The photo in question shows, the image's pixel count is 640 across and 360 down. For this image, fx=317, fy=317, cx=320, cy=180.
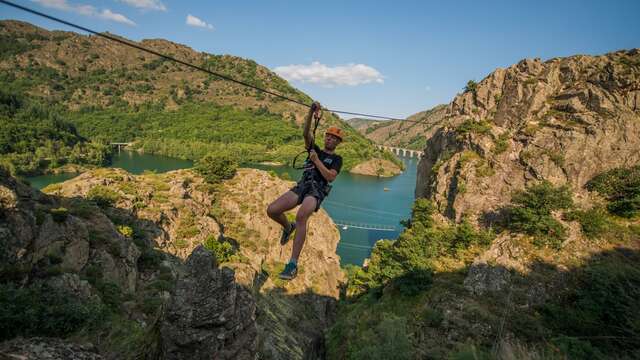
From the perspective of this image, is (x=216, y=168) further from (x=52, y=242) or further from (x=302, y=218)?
(x=302, y=218)

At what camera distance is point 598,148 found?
87.4 ft

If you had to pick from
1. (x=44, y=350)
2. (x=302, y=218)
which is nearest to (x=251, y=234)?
(x=302, y=218)

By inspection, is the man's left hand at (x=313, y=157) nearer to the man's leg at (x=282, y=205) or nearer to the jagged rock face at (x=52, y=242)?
the man's leg at (x=282, y=205)

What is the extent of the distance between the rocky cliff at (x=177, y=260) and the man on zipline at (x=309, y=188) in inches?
65.0

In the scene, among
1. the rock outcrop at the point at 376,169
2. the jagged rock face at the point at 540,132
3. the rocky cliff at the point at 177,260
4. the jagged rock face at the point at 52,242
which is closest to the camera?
the rocky cliff at the point at 177,260

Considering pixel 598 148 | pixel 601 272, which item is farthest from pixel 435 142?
pixel 601 272

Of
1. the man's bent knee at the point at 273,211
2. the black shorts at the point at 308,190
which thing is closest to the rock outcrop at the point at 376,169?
the black shorts at the point at 308,190

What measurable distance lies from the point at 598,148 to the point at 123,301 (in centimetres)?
3496

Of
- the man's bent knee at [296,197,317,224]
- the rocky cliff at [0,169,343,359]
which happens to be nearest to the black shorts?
the man's bent knee at [296,197,317,224]

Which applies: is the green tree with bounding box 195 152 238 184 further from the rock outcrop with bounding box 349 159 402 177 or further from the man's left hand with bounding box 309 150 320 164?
the rock outcrop with bounding box 349 159 402 177

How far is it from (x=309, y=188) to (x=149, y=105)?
195 meters

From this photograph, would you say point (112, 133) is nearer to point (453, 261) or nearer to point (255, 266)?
point (255, 266)

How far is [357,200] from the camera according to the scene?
88.2 m

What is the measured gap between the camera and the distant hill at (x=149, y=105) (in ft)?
451
